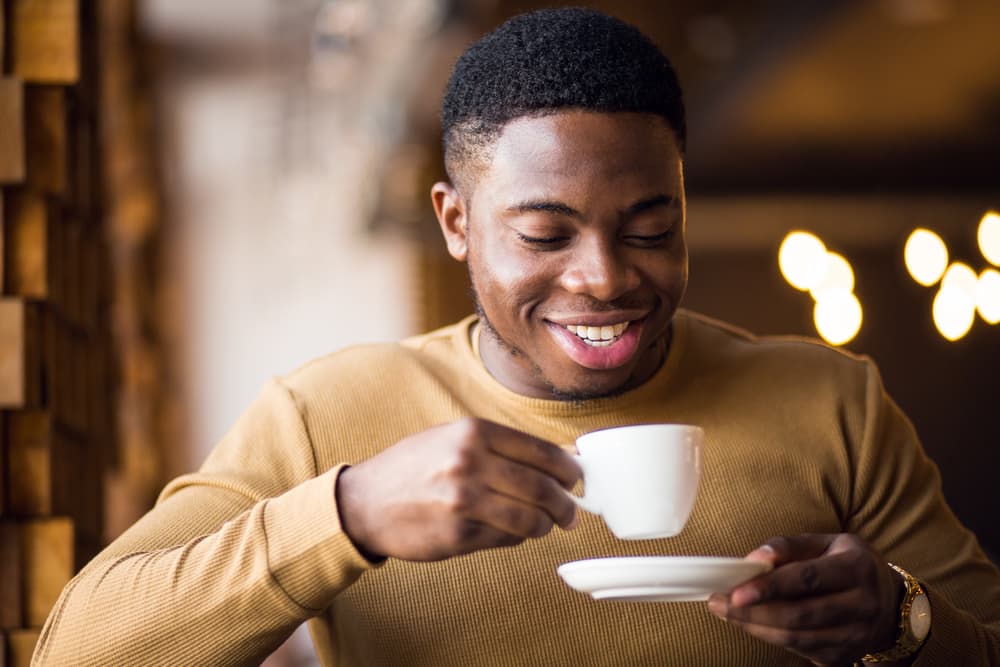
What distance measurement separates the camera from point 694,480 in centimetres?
105

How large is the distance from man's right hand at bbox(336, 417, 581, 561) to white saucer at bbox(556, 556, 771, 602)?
0.15 feet

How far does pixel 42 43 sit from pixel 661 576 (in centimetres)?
103

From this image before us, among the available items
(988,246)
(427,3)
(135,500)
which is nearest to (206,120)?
(135,500)

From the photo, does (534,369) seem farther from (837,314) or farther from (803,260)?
(837,314)

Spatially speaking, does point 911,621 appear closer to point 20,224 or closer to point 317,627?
point 317,627

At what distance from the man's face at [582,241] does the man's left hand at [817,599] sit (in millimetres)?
325

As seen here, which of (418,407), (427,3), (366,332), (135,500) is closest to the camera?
(418,407)

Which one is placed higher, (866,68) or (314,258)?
(866,68)

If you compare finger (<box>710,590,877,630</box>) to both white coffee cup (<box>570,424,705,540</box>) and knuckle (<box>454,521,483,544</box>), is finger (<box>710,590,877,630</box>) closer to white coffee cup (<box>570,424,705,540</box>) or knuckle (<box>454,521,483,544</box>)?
white coffee cup (<box>570,424,705,540</box>)

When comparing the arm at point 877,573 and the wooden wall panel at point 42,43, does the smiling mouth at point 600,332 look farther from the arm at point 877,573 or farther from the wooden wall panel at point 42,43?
the wooden wall panel at point 42,43

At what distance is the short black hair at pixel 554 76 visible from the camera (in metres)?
1.29

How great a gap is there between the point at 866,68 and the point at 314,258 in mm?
3069

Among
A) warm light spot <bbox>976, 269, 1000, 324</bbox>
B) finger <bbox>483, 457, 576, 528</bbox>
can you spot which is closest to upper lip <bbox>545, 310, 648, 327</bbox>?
finger <bbox>483, 457, 576, 528</bbox>

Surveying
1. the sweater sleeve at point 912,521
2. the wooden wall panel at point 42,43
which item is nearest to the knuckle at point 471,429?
the sweater sleeve at point 912,521
